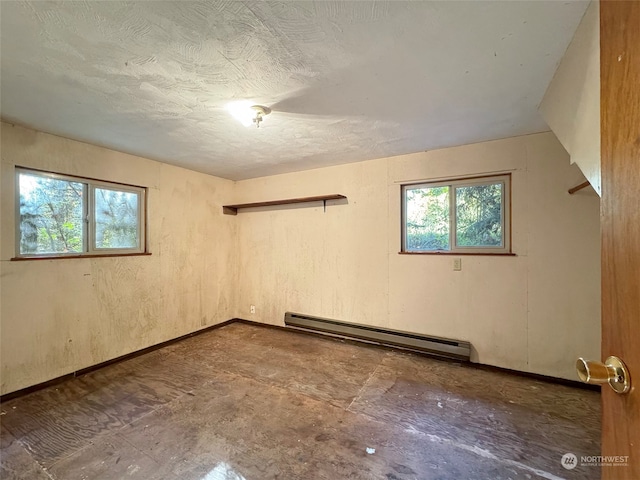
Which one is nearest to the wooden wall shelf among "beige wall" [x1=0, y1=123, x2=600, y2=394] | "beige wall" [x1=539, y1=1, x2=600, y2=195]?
"beige wall" [x1=0, y1=123, x2=600, y2=394]

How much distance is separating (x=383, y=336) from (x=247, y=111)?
2816 mm

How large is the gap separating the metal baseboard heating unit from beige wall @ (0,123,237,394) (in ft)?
4.54

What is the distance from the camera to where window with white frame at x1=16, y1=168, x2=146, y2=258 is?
2.32m

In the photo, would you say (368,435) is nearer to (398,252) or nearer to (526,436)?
(526,436)

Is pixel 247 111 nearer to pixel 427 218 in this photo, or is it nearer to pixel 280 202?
pixel 280 202

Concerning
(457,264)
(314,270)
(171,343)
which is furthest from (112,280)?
(457,264)

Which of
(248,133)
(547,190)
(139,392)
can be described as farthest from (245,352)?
(547,190)

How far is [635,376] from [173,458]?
2.15 metres

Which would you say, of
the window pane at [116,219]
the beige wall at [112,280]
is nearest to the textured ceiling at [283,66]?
the beige wall at [112,280]

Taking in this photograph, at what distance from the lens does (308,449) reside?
64.9 inches

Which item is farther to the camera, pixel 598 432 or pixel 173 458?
pixel 598 432

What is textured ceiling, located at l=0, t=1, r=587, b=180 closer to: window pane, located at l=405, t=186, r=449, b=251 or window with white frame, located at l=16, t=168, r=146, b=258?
window with white frame, located at l=16, t=168, r=146, b=258

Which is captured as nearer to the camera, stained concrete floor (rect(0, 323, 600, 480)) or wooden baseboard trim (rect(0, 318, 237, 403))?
stained concrete floor (rect(0, 323, 600, 480))

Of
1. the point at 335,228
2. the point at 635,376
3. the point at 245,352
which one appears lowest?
the point at 245,352
